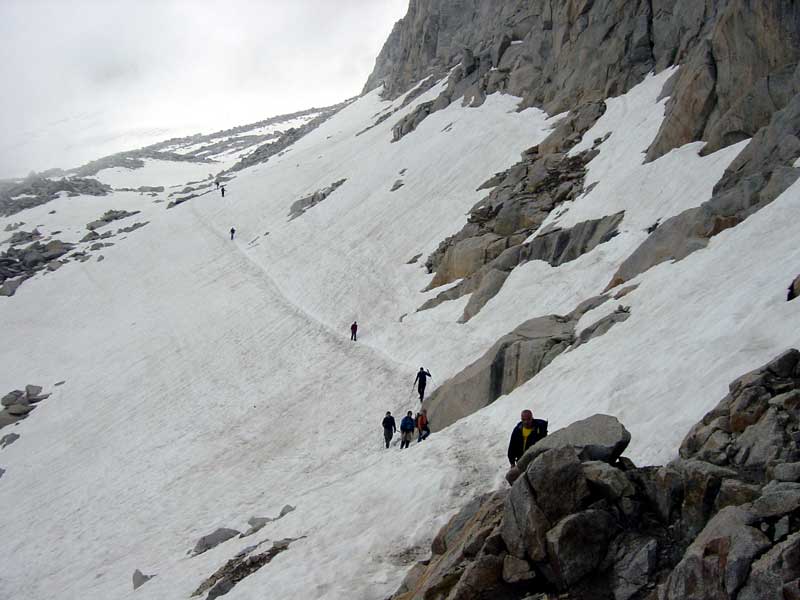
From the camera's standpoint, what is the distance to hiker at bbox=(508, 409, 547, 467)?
34.8 feet

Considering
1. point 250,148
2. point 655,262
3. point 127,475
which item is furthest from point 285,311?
point 250,148

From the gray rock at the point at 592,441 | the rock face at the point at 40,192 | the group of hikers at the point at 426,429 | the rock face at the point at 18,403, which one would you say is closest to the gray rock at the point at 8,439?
the rock face at the point at 18,403

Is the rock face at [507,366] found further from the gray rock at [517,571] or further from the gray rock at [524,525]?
the gray rock at [517,571]

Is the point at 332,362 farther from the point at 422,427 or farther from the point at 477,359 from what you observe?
the point at 422,427

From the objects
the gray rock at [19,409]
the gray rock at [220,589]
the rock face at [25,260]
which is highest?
the rock face at [25,260]

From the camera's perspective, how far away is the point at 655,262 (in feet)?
65.3

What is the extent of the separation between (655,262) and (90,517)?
71.2 ft

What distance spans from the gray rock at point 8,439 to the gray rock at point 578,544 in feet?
102

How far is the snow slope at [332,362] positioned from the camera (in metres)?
13.2

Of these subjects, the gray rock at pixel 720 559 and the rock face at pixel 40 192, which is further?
the rock face at pixel 40 192

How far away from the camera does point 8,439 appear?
30.9 m

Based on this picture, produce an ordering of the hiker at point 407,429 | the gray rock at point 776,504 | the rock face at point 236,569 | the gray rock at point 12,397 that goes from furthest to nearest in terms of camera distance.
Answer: the gray rock at point 12,397
the hiker at point 407,429
the rock face at point 236,569
the gray rock at point 776,504

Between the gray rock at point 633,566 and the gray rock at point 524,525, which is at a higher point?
the gray rock at point 524,525

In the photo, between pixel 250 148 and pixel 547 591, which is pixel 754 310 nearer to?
pixel 547 591
